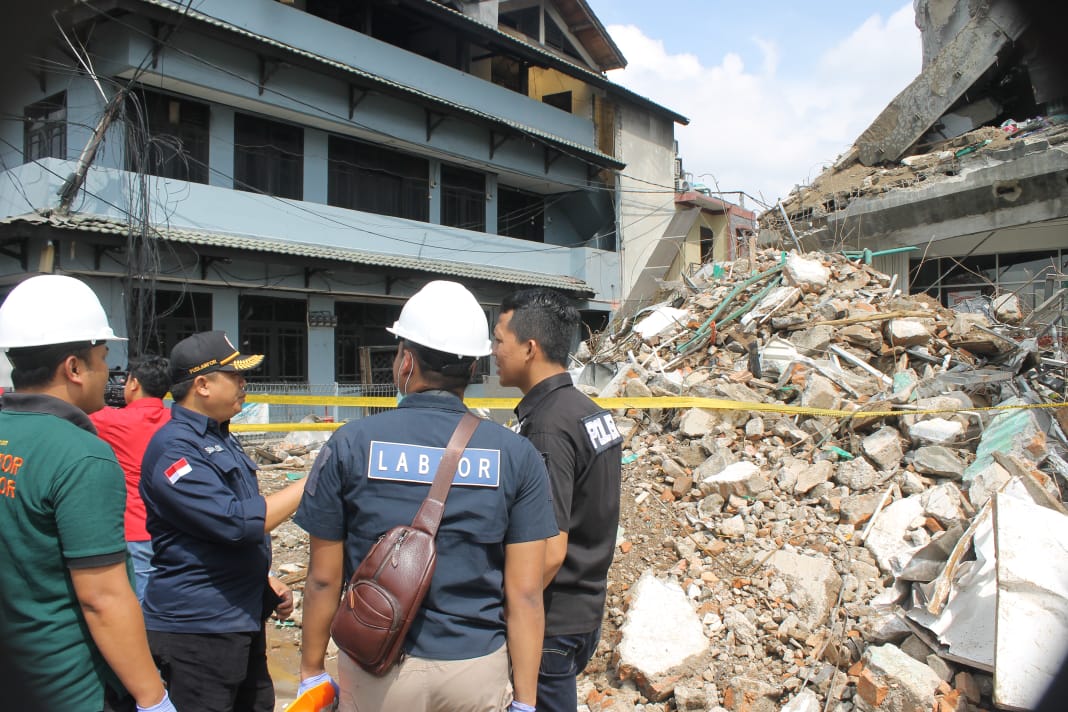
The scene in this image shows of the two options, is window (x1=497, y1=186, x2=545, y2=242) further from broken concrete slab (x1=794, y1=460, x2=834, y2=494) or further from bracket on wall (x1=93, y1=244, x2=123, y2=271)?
broken concrete slab (x1=794, y1=460, x2=834, y2=494)

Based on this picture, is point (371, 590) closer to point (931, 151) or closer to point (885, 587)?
point (885, 587)

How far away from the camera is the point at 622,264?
18.2 metres

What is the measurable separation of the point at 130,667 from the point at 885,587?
13.5 feet

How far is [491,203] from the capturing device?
634 inches

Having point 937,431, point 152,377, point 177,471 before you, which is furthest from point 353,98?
point 177,471

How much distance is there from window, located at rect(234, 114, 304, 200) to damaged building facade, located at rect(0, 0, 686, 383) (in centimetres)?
3

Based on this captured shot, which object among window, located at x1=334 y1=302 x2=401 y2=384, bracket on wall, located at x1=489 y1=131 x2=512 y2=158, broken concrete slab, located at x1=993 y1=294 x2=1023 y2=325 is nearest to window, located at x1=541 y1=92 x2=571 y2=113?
bracket on wall, located at x1=489 y1=131 x2=512 y2=158

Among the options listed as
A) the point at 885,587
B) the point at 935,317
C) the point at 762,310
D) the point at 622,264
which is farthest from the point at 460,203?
the point at 885,587

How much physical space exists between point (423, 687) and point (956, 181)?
14.5 m

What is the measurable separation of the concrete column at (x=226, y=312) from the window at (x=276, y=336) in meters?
0.23

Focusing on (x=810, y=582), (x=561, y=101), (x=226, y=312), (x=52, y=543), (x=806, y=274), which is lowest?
(x=810, y=582)

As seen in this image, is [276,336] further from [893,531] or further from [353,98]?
[893,531]

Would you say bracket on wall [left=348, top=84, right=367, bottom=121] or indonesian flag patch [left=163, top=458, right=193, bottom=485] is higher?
bracket on wall [left=348, top=84, right=367, bottom=121]

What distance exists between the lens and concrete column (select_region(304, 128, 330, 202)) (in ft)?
40.6
